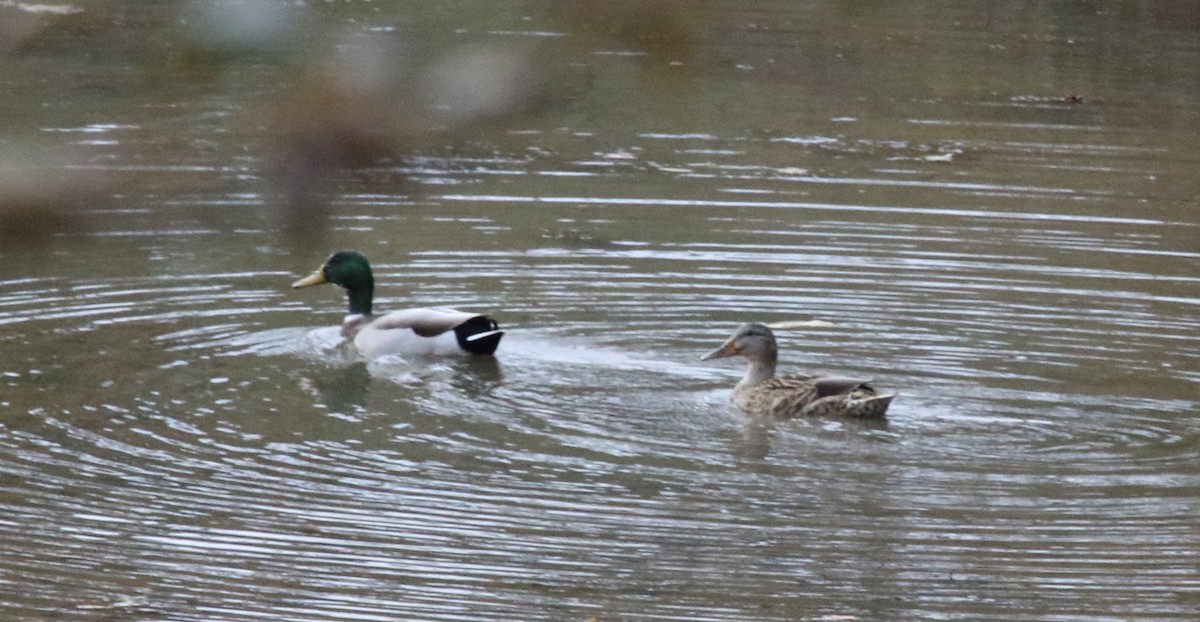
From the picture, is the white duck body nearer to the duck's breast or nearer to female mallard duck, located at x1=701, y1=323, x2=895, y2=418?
the duck's breast

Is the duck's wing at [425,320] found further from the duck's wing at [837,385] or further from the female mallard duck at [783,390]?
the duck's wing at [837,385]

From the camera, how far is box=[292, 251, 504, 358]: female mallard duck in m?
11.3

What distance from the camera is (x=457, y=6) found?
2.65 metres

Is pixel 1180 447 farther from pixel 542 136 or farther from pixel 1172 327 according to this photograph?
pixel 542 136

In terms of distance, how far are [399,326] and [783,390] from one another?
274cm

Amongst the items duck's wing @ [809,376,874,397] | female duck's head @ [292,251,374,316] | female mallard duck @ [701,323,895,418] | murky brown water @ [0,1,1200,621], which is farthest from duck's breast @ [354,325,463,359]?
duck's wing @ [809,376,874,397]

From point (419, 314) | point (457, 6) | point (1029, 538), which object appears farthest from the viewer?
point (419, 314)

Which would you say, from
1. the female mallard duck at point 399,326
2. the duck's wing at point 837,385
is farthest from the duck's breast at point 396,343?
the duck's wing at point 837,385

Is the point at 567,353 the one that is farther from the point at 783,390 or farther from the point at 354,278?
the point at 354,278

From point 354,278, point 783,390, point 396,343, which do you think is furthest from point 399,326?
point 783,390

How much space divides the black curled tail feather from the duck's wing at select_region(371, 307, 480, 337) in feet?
0.11

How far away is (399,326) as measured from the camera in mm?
11688

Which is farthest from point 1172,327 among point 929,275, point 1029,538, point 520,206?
point 520,206

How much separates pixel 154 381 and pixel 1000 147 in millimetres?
10125
